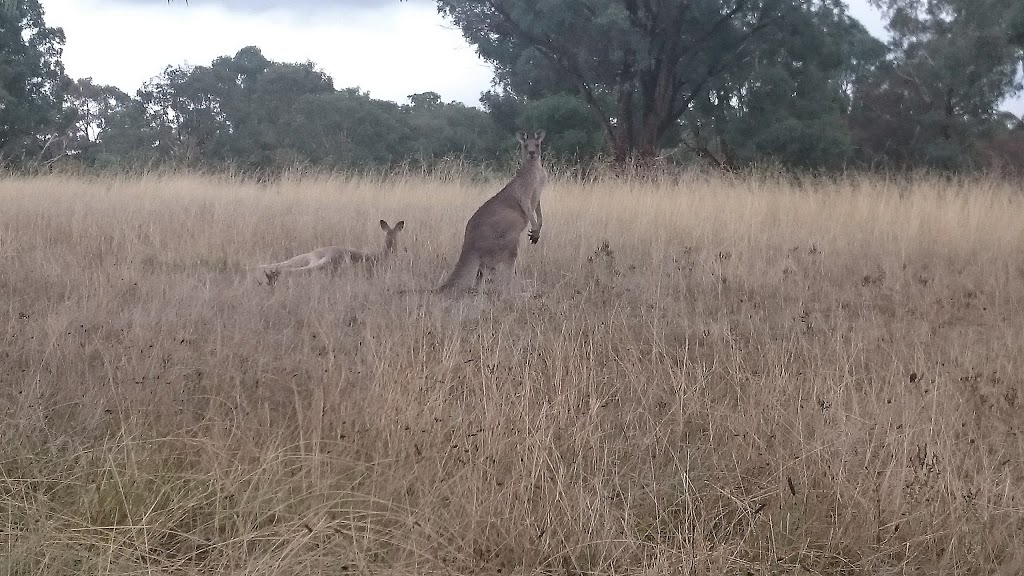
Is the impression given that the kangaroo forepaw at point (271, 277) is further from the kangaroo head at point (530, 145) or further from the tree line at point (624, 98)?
the tree line at point (624, 98)

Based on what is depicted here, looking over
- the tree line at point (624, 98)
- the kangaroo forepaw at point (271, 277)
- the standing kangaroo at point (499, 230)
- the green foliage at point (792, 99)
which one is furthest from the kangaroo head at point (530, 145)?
the green foliage at point (792, 99)

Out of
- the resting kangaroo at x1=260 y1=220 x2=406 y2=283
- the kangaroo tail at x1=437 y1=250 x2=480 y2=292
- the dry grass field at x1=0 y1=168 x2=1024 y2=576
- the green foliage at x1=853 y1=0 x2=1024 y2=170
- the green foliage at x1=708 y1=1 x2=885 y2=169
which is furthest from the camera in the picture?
the green foliage at x1=853 y1=0 x2=1024 y2=170

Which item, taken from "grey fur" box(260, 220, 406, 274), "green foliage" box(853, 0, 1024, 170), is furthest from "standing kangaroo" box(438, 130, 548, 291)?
"green foliage" box(853, 0, 1024, 170)

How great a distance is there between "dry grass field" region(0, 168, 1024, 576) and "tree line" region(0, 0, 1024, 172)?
869cm

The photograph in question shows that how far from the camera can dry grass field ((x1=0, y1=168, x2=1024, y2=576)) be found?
3.04 metres

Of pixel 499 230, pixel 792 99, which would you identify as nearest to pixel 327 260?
pixel 499 230

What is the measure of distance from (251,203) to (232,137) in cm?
2332

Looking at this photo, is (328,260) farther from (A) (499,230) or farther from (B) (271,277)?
(A) (499,230)

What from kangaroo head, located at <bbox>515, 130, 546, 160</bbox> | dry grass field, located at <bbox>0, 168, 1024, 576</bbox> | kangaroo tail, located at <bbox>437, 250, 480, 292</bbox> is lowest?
dry grass field, located at <bbox>0, 168, 1024, 576</bbox>

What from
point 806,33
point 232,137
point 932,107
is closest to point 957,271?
point 806,33

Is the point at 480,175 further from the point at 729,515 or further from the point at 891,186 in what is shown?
the point at 729,515

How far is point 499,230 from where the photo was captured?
6973 mm

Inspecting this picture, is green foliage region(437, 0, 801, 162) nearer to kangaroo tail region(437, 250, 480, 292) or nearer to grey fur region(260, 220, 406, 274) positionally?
grey fur region(260, 220, 406, 274)

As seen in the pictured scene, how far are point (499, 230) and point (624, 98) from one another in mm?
14801
